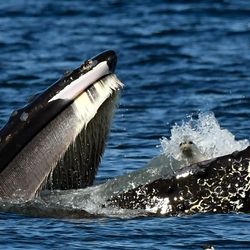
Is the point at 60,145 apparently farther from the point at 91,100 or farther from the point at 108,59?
the point at 108,59

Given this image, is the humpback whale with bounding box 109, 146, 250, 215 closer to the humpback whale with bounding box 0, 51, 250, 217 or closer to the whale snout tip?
the humpback whale with bounding box 0, 51, 250, 217

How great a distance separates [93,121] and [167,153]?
798mm

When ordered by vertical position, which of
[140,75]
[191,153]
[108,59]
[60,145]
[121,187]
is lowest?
[121,187]

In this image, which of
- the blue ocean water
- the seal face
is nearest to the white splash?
the seal face

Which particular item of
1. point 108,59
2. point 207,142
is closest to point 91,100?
point 108,59

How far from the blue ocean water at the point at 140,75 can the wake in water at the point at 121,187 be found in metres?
0.13

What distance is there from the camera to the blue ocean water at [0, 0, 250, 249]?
1006cm

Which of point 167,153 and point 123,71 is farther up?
point 123,71

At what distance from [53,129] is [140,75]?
10.3 meters

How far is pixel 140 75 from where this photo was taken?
67.5 feet

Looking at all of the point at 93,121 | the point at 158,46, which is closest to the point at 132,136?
the point at 93,121

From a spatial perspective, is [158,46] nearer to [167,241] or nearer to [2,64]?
[2,64]

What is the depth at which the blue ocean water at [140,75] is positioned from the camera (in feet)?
33.0

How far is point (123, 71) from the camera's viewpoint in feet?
68.2
